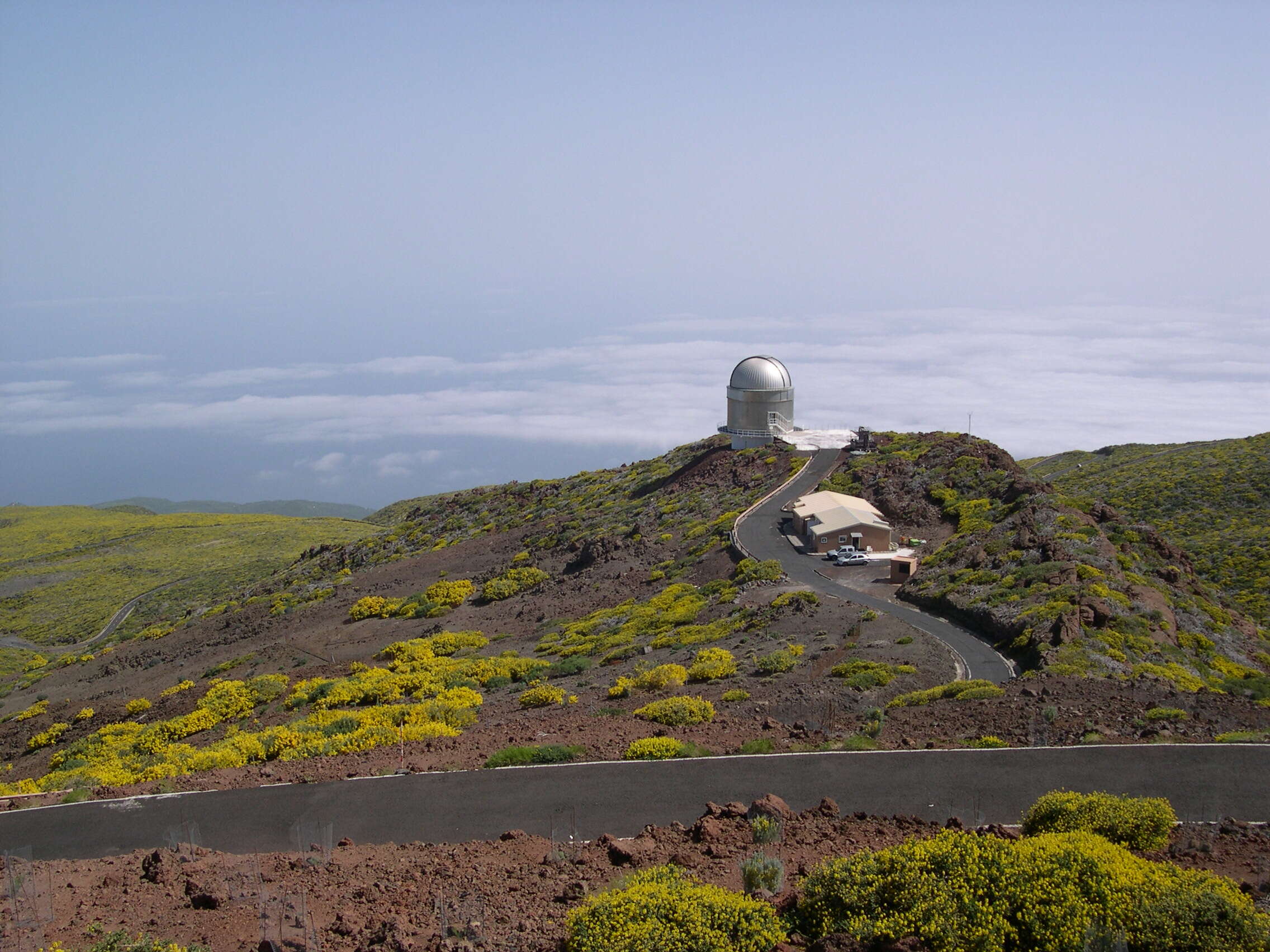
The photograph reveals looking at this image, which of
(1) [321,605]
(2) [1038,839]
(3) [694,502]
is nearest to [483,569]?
(1) [321,605]

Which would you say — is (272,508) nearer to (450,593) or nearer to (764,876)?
(450,593)

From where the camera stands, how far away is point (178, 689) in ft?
88.7

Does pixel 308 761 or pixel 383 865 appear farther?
pixel 308 761

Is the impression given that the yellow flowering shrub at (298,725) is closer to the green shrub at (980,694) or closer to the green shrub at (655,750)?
the green shrub at (655,750)

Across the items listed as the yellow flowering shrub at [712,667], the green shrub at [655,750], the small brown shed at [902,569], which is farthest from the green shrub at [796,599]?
the green shrub at [655,750]

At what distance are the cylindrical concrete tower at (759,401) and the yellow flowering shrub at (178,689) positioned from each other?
29.0 metres

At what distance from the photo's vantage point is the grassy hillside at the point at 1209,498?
108ft

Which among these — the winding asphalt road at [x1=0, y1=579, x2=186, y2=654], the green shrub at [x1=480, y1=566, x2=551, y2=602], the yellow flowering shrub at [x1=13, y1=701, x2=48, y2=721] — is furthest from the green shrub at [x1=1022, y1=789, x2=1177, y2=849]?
the winding asphalt road at [x1=0, y1=579, x2=186, y2=654]

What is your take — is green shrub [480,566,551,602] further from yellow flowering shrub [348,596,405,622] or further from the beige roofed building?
the beige roofed building

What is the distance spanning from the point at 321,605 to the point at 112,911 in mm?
30618

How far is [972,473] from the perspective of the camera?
119 ft

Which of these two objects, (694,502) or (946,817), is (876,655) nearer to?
(946,817)

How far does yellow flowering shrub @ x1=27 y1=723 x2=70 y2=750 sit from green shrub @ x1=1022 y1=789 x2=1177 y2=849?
25042mm

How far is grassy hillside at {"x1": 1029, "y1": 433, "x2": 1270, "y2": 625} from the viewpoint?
3291cm
